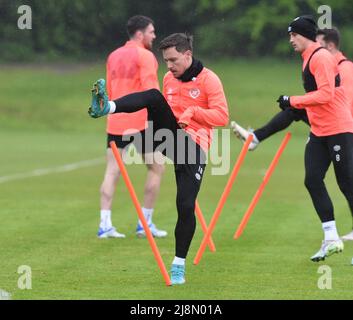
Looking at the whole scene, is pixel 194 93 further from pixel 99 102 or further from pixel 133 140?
pixel 133 140

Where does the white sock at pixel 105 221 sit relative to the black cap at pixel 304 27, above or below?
below

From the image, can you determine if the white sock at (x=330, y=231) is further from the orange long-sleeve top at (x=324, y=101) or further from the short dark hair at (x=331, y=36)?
the short dark hair at (x=331, y=36)

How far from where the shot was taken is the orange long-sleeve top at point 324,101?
10.0m

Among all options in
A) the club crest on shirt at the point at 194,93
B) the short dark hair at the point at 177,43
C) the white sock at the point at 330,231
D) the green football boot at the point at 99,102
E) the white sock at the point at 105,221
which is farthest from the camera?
the white sock at the point at 105,221

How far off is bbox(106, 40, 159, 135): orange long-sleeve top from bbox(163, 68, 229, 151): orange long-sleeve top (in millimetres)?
2651

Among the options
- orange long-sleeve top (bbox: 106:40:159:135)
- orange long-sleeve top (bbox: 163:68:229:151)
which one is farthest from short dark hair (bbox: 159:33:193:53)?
orange long-sleeve top (bbox: 106:40:159:135)

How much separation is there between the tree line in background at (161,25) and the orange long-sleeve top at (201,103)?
1059 inches

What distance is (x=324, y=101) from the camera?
32.9ft

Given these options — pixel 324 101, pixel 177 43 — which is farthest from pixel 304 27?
pixel 177 43

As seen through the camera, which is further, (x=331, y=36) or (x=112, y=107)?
(x=331, y=36)

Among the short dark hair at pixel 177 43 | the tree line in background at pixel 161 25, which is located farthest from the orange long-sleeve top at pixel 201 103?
the tree line in background at pixel 161 25

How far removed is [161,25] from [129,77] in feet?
108

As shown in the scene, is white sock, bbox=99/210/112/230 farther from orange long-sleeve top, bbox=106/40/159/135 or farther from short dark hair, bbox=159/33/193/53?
short dark hair, bbox=159/33/193/53
